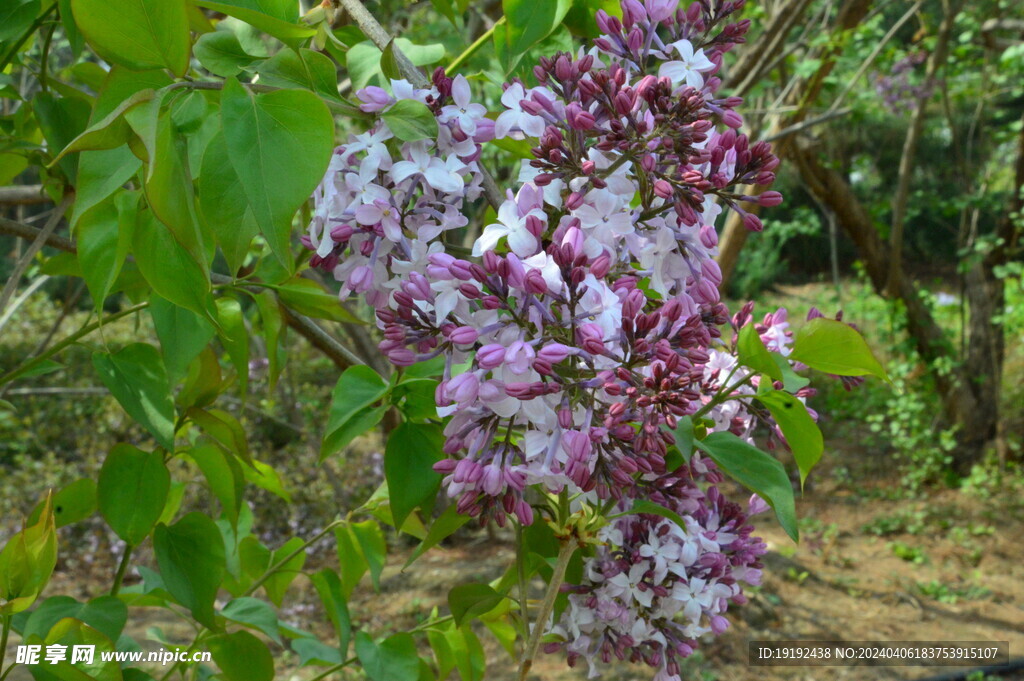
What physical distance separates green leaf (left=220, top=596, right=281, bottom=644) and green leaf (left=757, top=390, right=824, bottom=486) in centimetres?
67

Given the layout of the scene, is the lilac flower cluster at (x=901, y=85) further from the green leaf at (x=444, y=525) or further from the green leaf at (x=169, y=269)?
the green leaf at (x=169, y=269)

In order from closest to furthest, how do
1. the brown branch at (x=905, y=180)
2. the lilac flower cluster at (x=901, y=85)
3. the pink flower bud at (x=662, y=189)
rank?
the pink flower bud at (x=662, y=189) → the brown branch at (x=905, y=180) → the lilac flower cluster at (x=901, y=85)

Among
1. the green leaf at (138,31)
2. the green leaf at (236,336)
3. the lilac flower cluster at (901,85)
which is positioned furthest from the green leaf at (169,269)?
the lilac flower cluster at (901,85)

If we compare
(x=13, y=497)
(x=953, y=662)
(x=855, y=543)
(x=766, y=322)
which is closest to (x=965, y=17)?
(x=855, y=543)

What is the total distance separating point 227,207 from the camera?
486 millimetres

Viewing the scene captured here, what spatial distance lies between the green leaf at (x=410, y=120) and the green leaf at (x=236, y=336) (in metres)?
0.34

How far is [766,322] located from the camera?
884mm

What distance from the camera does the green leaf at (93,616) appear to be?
90 centimetres

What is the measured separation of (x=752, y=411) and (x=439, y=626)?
520 millimetres

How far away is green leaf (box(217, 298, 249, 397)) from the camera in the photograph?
2.74ft

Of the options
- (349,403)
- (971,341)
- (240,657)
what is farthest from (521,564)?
(971,341)

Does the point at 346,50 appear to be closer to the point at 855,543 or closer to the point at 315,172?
the point at 315,172

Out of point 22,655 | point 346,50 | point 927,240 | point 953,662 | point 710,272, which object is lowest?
point 927,240

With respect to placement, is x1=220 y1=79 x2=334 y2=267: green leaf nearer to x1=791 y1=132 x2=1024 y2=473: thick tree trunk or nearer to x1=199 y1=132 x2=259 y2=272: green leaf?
x1=199 y1=132 x2=259 y2=272: green leaf
